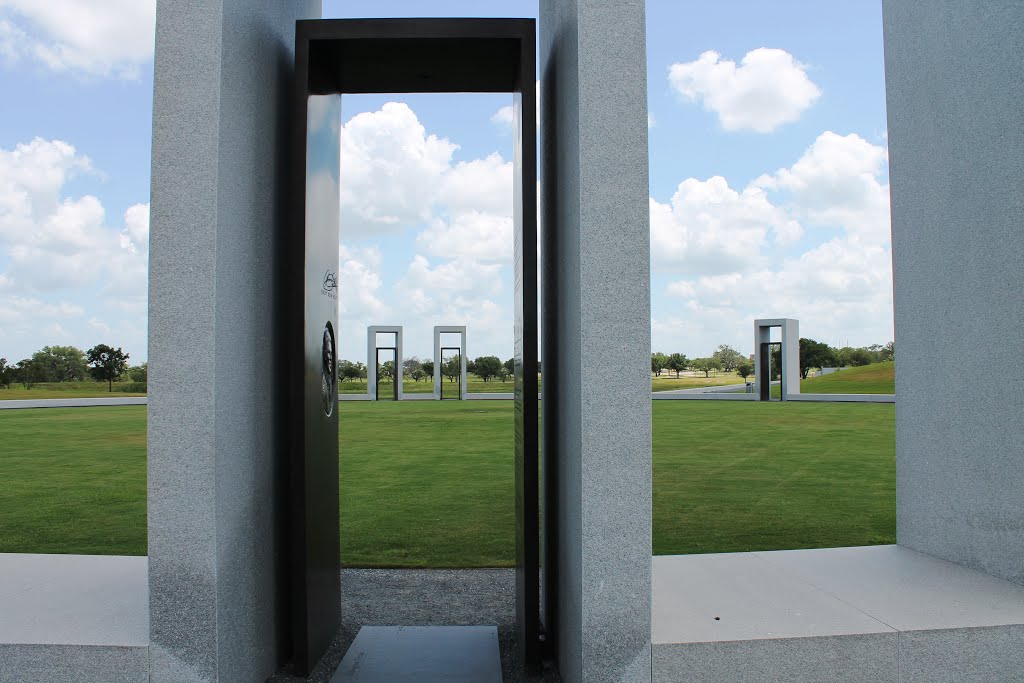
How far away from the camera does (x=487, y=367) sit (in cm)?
3419

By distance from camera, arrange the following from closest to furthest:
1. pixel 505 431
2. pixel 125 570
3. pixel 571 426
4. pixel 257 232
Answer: pixel 571 426 < pixel 257 232 < pixel 125 570 < pixel 505 431

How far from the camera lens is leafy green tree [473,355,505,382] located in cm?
3369

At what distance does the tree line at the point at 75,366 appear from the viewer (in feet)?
99.6

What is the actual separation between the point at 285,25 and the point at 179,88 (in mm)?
1057

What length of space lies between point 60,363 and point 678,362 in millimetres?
30433

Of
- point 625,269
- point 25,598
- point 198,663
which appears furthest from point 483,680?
point 25,598

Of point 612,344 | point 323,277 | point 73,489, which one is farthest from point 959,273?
point 73,489

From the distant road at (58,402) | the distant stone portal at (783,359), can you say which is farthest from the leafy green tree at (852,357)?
the distant road at (58,402)

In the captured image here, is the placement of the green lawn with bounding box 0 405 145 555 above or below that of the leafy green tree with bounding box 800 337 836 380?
below

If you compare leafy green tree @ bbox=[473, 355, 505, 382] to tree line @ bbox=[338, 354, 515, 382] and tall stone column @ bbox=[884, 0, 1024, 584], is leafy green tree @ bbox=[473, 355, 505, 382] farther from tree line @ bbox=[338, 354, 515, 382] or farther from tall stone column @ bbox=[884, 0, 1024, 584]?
tall stone column @ bbox=[884, 0, 1024, 584]

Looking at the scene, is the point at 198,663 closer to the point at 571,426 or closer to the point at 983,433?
the point at 571,426

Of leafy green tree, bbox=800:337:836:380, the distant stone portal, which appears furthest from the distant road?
leafy green tree, bbox=800:337:836:380

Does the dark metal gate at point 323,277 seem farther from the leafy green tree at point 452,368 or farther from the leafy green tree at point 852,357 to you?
the leafy green tree at point 852,357

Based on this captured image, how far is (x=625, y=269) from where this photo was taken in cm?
296
